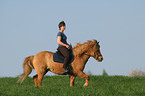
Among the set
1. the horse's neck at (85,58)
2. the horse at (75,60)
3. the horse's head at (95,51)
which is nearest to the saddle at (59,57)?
the horse at (75,60)

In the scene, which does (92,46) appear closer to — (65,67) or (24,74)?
(65,67)

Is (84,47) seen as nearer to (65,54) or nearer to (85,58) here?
(85,58)

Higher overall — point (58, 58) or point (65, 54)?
point (65, 54)

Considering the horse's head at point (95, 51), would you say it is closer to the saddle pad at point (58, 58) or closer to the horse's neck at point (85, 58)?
the horse's neck at point (85, 58)

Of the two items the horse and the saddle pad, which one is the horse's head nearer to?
the horse

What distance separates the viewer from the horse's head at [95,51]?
968cm

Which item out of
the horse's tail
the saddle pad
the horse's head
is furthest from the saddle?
the horse's tail

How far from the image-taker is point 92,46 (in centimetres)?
974

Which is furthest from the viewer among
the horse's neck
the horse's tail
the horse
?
the horse's tail

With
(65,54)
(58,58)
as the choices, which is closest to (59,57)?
(58,58)

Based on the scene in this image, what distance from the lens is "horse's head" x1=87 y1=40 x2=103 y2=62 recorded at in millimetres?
9680

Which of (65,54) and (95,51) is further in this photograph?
(95,51)

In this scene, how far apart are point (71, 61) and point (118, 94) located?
243 cm

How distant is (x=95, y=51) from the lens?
31.8 ft
